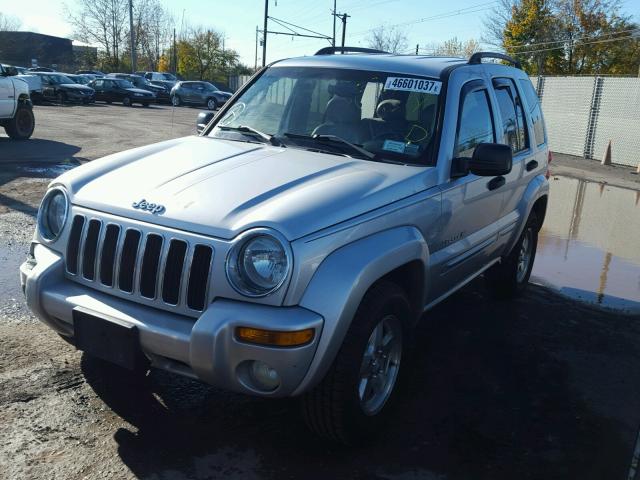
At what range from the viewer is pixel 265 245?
111 inches

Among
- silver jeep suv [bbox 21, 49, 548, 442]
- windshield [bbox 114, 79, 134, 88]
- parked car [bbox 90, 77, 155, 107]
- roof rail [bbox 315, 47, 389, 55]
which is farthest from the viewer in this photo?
windshield [bbox 114, 79, 134, 88]

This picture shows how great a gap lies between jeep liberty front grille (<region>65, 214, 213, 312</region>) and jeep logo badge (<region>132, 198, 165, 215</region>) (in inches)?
4.2

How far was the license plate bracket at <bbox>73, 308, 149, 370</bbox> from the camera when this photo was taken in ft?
9.48

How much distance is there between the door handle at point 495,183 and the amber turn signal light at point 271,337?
2.37 m

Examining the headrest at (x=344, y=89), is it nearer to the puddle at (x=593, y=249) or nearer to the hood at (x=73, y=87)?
the puddle at (x=593, y=249)

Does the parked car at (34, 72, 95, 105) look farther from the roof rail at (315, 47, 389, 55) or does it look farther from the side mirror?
the roof rail at (315, 47, 389, 55)

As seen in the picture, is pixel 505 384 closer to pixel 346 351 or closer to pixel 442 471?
pixel 442 471

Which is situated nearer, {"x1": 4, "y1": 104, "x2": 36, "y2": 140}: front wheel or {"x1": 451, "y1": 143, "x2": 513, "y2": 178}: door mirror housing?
{"x1": 451, "y1": 143, "x2": 513, "y2": 178}: door mirror housing

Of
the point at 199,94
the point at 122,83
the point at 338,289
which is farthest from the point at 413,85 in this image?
the point at 199,94

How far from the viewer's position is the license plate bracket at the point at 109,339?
2891mm

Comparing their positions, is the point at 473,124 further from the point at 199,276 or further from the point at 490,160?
the point at 199,276

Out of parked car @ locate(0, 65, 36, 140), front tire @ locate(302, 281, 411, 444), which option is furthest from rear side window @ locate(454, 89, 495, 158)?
parked car @ locate(0, 65, 36, 140)

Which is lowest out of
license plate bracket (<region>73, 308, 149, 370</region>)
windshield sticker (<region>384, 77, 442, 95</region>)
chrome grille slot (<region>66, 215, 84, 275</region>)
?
license plate bracket (<region>73, 308, 149, 370</region>)

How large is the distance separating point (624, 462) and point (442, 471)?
1043mm
